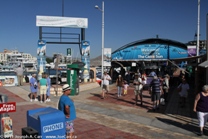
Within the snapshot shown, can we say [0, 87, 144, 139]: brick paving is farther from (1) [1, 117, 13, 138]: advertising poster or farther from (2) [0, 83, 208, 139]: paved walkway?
(1) [1, 117, 13, 138]: advertising poster

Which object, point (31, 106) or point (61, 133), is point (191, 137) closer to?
point (61, 133)

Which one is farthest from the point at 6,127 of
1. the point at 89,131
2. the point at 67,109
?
the point at 89,131

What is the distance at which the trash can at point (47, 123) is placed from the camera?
4479 mm

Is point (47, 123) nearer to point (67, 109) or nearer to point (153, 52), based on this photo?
point (67, 109)

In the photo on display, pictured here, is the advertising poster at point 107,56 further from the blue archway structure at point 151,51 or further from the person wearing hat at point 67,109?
the person wearing hat at point 67,109

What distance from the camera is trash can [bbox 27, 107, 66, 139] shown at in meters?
4.48

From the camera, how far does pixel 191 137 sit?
712cm

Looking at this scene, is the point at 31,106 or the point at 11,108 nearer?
the point at 11,108

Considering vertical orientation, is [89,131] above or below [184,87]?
below

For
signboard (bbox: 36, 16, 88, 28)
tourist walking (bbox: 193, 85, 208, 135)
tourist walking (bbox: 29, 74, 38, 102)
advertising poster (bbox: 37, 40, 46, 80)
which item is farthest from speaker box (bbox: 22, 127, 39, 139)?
signboard (bbox: 36, 16, 88, 28)

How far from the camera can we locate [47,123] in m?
4.52

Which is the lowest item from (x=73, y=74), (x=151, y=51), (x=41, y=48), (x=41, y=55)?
(x=73, y=74)

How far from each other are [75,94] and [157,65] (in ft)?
51.8

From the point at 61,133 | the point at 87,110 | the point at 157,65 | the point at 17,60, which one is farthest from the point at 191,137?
the point at 17,60
